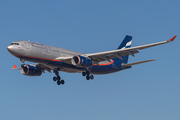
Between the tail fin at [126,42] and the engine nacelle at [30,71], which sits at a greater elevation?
the tail fin at [126,42]

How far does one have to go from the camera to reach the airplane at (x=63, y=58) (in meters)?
40.5

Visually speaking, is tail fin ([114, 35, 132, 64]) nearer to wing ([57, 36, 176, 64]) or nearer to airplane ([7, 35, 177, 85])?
airplane ([7, 35, 177, 85])

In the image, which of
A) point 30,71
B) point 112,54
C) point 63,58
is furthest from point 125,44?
point 30,71

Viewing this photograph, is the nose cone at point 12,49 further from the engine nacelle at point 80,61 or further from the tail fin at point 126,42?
the tail fin at point 126,42

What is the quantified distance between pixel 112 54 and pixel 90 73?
6.95 m

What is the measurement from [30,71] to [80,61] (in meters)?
11.3

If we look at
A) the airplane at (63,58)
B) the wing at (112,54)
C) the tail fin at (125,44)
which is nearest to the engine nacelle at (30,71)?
the airplane at (63,58)

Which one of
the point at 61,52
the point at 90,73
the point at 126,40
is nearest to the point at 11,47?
the point at 61,52

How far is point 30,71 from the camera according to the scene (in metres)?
49.3

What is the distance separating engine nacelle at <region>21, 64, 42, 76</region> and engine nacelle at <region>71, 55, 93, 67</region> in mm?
9357

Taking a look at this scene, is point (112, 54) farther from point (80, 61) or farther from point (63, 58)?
point (63, 58)

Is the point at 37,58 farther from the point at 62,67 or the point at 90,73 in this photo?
the point at 90,73

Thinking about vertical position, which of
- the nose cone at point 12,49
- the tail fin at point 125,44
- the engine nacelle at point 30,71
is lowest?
the engine nacelle at point 30,71

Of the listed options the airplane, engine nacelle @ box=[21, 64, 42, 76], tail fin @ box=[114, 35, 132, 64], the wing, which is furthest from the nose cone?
tail fin @ box=[114, 35, 132, 64]
